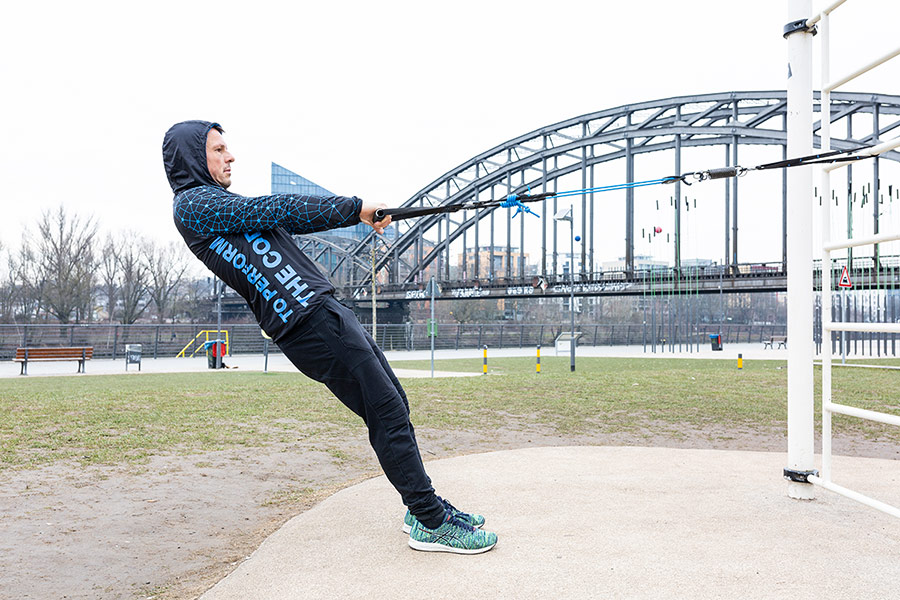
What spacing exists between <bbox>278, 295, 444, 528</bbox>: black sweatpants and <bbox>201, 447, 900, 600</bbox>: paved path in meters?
0.29

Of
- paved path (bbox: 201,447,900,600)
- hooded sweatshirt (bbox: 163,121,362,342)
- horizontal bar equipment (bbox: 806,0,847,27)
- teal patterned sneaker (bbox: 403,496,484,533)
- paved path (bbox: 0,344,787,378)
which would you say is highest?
horizontal bar equipment (bbox: 806,0,847,27)

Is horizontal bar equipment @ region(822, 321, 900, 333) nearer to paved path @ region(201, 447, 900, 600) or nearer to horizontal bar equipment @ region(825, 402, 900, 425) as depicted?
horizontal bar equipment @ region(825, 402, 900, 425)

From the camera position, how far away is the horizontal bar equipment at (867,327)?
3.00 metres

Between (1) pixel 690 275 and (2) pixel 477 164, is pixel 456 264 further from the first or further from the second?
(1) pixel 690 275

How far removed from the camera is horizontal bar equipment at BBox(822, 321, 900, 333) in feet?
9.86

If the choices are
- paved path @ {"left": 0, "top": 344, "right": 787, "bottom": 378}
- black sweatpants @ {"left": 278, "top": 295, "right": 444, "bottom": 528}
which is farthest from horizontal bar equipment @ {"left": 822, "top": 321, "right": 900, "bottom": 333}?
paved path @ {"left": 0, "top": 344, "right": 787, "bottom": 378}

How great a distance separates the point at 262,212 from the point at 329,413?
617 cm

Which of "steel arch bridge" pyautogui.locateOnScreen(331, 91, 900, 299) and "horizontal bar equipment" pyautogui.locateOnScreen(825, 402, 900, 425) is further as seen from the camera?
"steel arch bridge" pyautogui.locateOnScreen(331, 91, 900, 299)

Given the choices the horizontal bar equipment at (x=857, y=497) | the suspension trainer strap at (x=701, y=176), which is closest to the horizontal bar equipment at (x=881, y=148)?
the suspension trainer strap at (x=701, y=176)

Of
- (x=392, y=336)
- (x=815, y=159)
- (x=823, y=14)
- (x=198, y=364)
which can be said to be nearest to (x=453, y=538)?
(x=815, y=159)

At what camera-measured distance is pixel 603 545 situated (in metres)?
2.97

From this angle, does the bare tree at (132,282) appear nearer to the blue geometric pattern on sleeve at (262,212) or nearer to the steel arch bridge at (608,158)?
the steel arch bridge at (608,158)

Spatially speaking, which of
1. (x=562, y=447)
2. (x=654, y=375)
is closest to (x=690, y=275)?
(x=654, y=375)

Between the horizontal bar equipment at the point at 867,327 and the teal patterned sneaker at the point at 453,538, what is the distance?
1854 millimetres
